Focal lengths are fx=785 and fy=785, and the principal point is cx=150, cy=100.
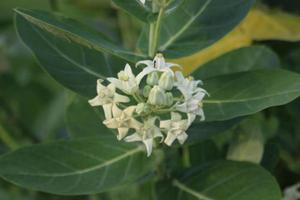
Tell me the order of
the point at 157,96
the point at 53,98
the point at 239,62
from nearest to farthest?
the point at 157,96 → the point at 239,62 → the point at 53,98

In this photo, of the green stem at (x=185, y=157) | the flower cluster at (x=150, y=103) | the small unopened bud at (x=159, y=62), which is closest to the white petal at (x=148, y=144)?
the flower cluster at (x=150, y=103)

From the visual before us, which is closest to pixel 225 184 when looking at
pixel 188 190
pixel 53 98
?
pixel 188 190

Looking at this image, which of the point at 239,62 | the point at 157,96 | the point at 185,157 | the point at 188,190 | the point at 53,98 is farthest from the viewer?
the point at 53,98

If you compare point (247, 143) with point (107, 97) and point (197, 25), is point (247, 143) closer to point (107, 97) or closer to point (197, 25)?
point (197, 25)

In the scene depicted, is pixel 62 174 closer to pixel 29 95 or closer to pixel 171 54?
pixel 171 54

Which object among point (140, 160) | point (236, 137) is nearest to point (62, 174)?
point (140, 160)

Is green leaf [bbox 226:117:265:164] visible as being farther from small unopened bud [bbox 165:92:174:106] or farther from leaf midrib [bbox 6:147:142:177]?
small unopened bud [bbox 165:92:174:106]

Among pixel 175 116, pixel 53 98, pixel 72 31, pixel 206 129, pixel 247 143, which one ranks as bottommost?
pixel 53 98
